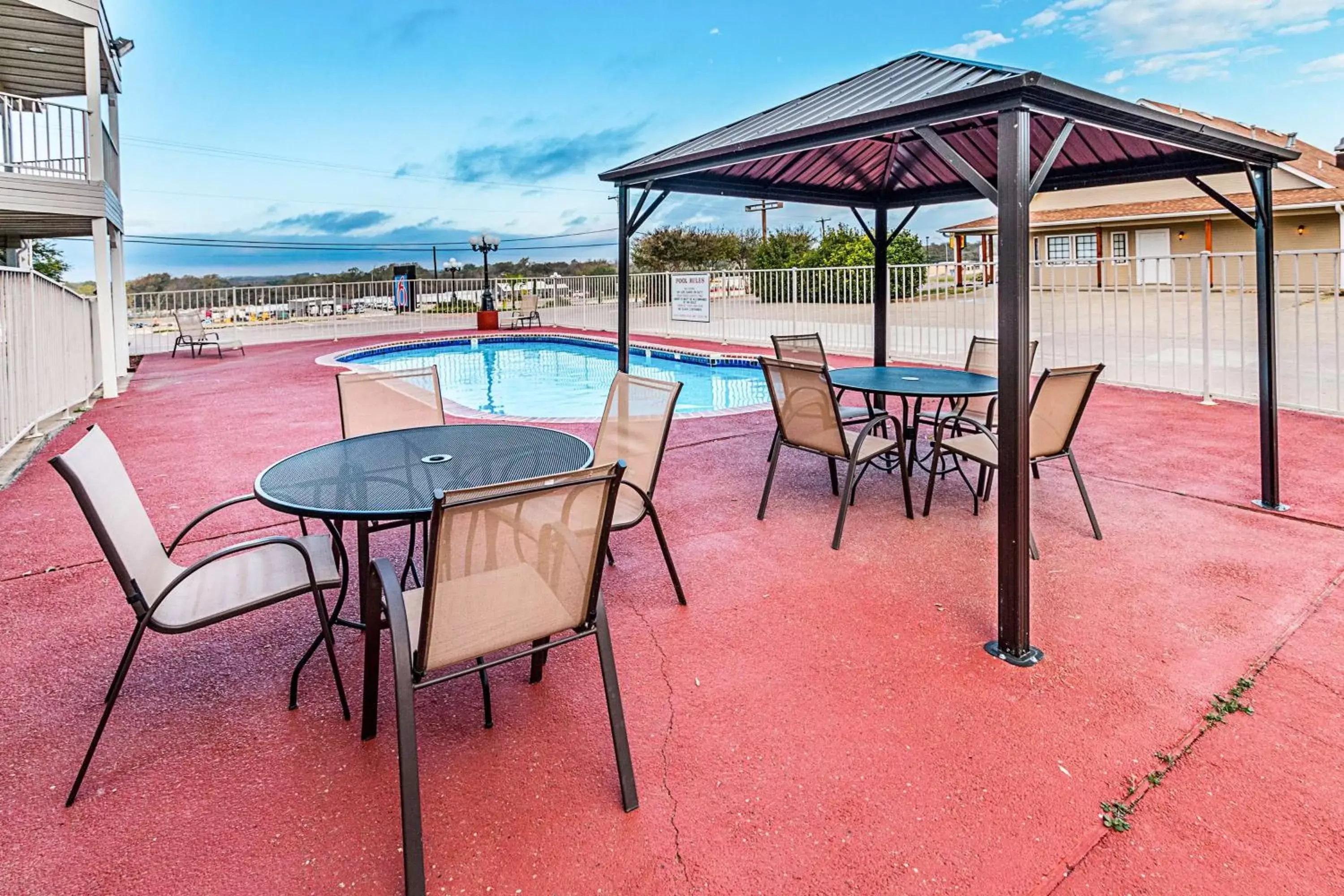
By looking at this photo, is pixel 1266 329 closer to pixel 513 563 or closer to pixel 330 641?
pixel 513 563

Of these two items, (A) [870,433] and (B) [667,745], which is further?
(A) [870,433]

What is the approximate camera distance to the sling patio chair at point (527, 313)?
20.7 meters

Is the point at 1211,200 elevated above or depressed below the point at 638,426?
above

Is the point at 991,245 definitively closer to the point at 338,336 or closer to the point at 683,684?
the point at 338,336

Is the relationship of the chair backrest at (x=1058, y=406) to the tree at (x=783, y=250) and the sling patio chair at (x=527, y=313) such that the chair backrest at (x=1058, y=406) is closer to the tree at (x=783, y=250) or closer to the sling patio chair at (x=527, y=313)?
the sling patio chair at (x=527, y=313)

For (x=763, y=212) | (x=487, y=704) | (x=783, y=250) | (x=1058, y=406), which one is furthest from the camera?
(x=763, y=212)

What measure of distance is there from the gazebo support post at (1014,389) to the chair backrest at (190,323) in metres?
16.4

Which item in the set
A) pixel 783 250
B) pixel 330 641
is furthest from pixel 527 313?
A: pixel 330 641

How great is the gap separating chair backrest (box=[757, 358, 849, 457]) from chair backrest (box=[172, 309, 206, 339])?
14.9 m

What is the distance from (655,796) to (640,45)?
32.1 m

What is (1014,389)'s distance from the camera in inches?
102

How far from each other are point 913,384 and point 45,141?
41.3 ft

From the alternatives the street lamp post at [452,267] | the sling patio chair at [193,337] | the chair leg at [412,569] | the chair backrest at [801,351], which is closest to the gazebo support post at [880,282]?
the chair backrest at [801,351]

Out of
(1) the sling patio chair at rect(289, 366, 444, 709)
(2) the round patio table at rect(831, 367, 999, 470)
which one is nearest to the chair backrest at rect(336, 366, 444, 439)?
(1) the sling patio chair at rect(289, 366, 444, 709)
